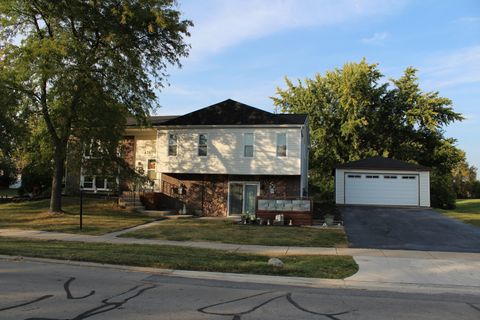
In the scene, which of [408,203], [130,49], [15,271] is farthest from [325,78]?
[15,271]

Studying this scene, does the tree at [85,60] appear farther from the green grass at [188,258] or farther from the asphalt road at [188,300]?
the asphalt road at [188,300]

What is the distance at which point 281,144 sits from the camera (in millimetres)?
25969

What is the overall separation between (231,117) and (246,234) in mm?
10549

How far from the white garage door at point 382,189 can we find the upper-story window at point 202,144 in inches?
415

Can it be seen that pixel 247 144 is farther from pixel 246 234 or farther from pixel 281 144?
pixel 246 234

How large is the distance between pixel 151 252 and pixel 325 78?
1509 inches

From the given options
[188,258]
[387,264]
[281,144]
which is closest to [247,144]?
[281,144]

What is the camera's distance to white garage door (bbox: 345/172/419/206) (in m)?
30.5

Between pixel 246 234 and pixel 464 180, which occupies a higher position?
pixel 464 180

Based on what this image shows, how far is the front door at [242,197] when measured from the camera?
27047 mm

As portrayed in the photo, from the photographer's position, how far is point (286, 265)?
11453mm

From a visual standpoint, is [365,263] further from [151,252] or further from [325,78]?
[325,78]

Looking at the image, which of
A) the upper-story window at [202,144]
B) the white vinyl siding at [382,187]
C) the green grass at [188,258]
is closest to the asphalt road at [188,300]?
the green grass at [188,258]

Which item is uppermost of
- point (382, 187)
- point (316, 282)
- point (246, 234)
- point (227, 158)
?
point (227, 158)
